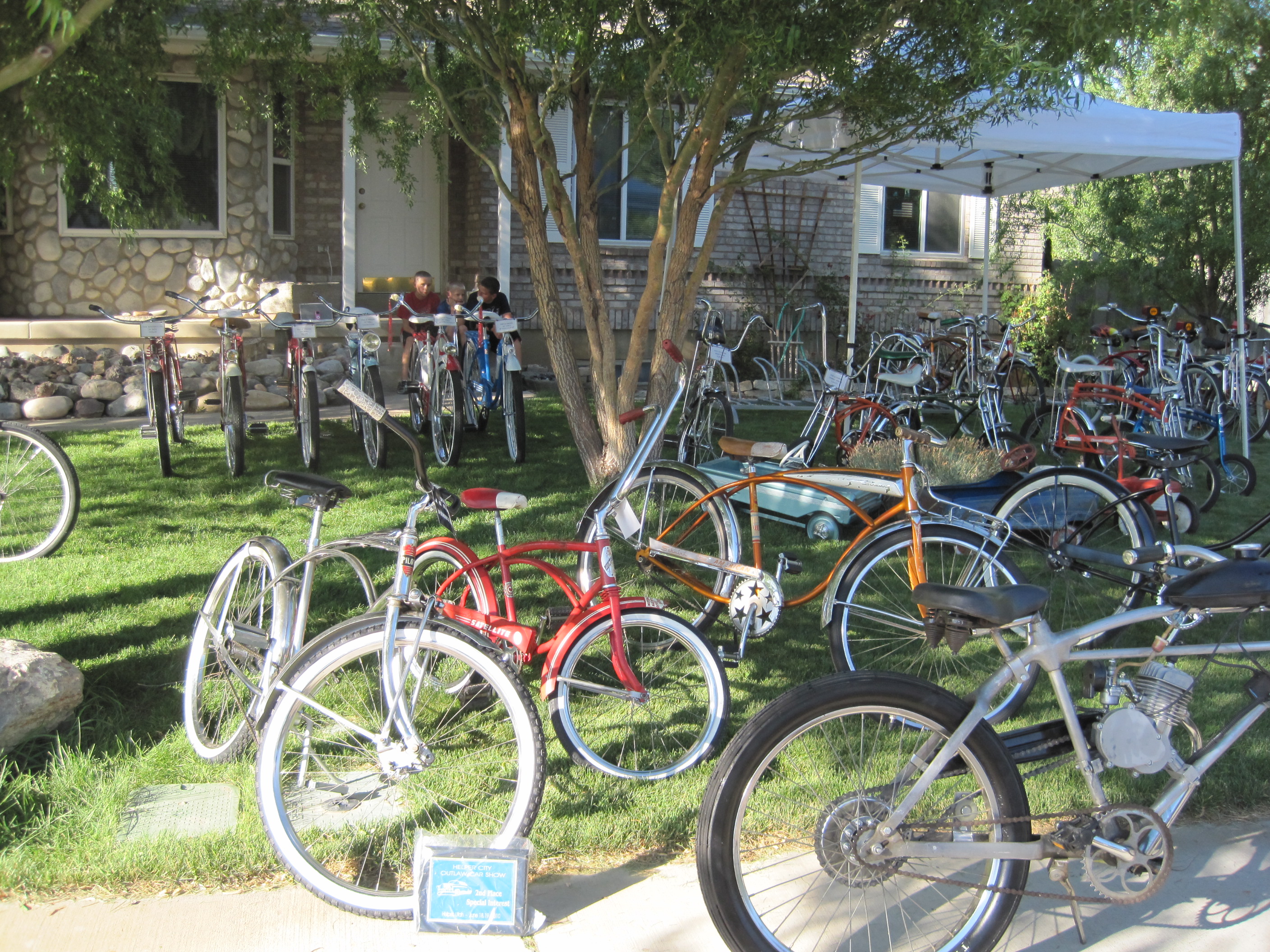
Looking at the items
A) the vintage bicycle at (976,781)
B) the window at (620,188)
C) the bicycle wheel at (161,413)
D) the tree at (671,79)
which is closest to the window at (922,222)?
the window at (620,188)

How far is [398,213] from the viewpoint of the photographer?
48.3 ft

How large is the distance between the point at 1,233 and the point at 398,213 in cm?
459

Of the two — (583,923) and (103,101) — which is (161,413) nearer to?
(103,101)

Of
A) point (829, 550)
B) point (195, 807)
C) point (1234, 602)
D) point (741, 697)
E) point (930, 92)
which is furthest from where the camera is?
point (829, 550)

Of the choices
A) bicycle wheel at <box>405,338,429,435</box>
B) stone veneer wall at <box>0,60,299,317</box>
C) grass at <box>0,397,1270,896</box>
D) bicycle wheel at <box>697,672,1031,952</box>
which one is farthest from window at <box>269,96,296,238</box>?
bicycle wheel at <box>697,672,1031,952</box>

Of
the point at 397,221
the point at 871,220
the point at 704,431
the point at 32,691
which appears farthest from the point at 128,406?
the point at 871,220

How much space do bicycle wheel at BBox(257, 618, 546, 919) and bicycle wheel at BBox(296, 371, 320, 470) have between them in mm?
4549

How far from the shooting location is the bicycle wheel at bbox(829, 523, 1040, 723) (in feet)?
14.2

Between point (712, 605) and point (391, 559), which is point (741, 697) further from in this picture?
point (391, 559)

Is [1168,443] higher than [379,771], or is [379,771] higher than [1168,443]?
[1168,443]

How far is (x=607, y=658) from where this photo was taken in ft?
14.8

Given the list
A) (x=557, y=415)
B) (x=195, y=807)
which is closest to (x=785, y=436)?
(x=557, y=415)

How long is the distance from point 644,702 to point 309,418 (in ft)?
16.9

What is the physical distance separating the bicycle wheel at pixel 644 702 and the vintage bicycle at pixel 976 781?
674 mm
